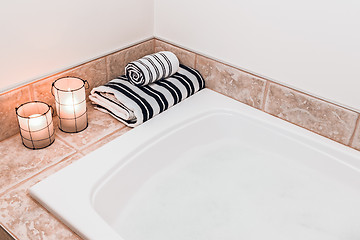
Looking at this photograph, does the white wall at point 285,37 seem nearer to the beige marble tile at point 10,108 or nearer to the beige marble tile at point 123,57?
the beige marble tile at point 123,57

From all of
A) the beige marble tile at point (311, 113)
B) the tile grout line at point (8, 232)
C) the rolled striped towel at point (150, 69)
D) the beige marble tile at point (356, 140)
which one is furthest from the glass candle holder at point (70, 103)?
the beige marble tile at point (356, 140)

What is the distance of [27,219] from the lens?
128 centimetres

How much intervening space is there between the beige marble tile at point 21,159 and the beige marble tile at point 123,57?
464 millimetres

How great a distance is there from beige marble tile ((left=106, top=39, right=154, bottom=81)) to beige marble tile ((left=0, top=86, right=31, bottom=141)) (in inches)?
17.0

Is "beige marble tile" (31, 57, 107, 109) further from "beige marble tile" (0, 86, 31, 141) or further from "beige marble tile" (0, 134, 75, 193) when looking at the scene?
"beige marble tile" (0, 134, 75, 193)

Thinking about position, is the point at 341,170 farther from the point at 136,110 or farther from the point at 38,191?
the point at 38,191

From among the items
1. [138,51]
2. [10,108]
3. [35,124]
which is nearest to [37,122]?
[35,124]

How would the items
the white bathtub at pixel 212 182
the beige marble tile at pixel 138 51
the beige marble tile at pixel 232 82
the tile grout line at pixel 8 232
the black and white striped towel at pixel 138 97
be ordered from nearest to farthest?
the tile grout line at pixel 8 232
the white bathtub at pixel 212 182
the black and white striped towel at pixel 138 97
the beige marble tile at pixel 232 82
the beige marble tile at pixel 138 51

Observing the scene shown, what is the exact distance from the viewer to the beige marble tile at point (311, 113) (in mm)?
1631

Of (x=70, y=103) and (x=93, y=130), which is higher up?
(x=70, y=103)

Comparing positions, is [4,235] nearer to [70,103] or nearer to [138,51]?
[70,103]

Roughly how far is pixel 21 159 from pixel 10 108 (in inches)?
8.0

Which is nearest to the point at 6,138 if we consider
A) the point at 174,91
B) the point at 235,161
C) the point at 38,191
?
the point at 38,191

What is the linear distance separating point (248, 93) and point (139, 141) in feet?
1.86
